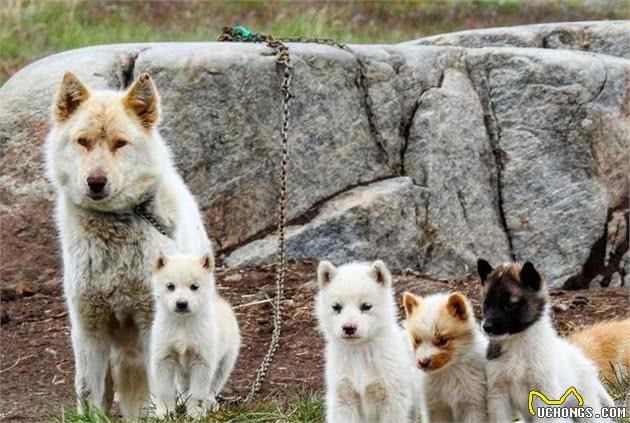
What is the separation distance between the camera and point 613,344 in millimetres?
7094

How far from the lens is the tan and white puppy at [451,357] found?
221 inches

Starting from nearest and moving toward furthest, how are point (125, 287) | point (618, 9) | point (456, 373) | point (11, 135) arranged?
point (456, 373)
point (125, 287)
point (11, 135)
point (618, 9)

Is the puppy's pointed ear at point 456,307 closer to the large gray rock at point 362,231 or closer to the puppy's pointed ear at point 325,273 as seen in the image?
the puppy's pointed ear at point 325,273

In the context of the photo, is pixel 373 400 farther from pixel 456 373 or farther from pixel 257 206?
pixel 257 206

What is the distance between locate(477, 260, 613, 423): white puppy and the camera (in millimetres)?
5555

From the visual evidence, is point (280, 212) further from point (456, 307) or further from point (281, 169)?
point (456, 307)

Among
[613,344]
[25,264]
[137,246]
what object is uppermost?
[137,246]

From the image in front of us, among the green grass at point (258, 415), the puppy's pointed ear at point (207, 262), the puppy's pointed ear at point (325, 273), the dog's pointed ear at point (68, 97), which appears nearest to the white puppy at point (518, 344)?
the puppy's pointed ear at point (325, 273)

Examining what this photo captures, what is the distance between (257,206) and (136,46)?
1699 millimetres

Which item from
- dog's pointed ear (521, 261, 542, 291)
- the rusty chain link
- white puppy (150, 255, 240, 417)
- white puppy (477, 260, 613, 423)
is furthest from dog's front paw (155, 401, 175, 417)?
dog's pointed ear (521, 261, 542, 291)

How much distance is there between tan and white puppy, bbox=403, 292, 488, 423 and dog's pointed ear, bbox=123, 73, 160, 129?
2.16 metres

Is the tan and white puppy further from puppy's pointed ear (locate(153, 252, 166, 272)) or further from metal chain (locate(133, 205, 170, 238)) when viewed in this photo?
metal chain (locate(133, 205, 170, 238))

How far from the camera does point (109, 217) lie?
6.95 meters

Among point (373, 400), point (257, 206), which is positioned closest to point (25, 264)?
point (257, 206)
